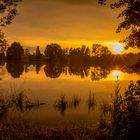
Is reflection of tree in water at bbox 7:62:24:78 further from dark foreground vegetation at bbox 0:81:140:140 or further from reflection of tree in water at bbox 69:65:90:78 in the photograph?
dark foreground vegetation at bbox 0:81:140:140

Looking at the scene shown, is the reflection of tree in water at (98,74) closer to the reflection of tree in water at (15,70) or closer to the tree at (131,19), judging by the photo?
the reflection of tree in water at (15,70)

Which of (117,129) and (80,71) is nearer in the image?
(117,129)

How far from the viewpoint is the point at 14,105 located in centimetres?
3341

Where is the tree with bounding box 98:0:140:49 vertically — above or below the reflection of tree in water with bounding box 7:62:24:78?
above

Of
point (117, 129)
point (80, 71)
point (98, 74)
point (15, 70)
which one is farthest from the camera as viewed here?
point (80, 71)

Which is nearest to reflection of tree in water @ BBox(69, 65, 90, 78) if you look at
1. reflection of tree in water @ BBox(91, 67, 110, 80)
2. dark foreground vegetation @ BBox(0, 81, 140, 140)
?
reflection of tree in water @ BBox(91, 67, 110, 80)

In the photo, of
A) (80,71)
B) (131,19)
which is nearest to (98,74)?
(80,71)

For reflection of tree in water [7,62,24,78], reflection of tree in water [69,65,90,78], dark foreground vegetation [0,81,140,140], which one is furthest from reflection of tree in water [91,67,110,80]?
dark foreground vegetation [0,81,140,140]

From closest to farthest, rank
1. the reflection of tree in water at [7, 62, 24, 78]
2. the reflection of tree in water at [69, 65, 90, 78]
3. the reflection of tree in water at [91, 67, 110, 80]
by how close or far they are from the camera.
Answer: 1. the reflection of tree in water at [7, 62, 24, 78]
2. the reflection of tree in water at [91, 67, 110, 80]
3. the reflection of tree in water at [69, 65, 90, 78]

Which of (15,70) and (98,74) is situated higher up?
(15,70)

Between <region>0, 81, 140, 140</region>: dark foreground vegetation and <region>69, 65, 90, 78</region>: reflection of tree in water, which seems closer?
<region>0, 81, 140, 140</region>: dark foreground vegetation

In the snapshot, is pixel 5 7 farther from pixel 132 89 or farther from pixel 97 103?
pixel 97 103

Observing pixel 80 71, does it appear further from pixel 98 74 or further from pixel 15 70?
pixel 15 70

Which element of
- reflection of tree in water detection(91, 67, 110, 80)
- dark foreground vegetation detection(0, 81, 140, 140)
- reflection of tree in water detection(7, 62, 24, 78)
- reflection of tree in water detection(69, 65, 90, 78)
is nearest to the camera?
dark foreground vegetation detection(0, 81, 140, 140)
